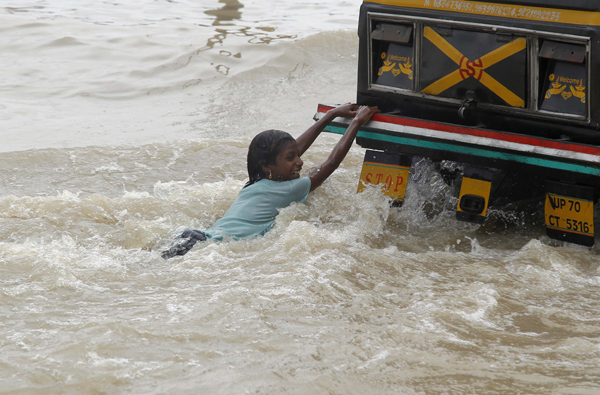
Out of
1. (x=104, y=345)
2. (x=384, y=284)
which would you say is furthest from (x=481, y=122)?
(x=104, y=345)

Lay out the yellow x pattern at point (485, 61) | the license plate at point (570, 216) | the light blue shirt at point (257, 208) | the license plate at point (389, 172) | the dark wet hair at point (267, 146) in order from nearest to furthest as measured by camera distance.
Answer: the yellow x pattern at point (485, 61) → the license plate at point (570, 216) → the light blue shirt at point (257, 208) → the dark wet hair at point (267, 146) → the license plate at point (389, 172)

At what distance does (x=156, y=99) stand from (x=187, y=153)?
8.72 feet

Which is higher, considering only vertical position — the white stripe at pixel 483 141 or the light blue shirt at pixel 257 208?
the white stripe at pixel 483 141

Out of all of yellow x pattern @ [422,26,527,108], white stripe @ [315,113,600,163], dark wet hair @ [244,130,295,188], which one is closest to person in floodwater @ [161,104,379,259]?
dark wet hair @ [244,130,295,188]

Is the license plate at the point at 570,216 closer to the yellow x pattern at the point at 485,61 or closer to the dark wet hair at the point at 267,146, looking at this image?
the yellow x pattern at the point at 485,61

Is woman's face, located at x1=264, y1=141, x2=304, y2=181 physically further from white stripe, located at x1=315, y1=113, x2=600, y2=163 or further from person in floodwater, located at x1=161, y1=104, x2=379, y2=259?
white stripe, located at x1=315, y1=113, x2=600, y2=163

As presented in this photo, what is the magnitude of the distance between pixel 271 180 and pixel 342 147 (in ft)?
1.86

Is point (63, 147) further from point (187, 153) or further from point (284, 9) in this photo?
point (284, 9)

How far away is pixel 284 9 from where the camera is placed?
1659cm

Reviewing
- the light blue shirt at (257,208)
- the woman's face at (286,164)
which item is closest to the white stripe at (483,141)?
the woman's face at (286,164)

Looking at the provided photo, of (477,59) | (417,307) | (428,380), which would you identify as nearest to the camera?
(428,380)

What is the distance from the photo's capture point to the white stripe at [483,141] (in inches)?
159

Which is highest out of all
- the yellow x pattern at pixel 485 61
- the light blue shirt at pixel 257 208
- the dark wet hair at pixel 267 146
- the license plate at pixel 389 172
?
the yellow x pattern at pixel 485 61

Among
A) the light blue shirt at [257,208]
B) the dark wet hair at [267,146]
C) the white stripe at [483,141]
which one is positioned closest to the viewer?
the white stripe at [483,141]
